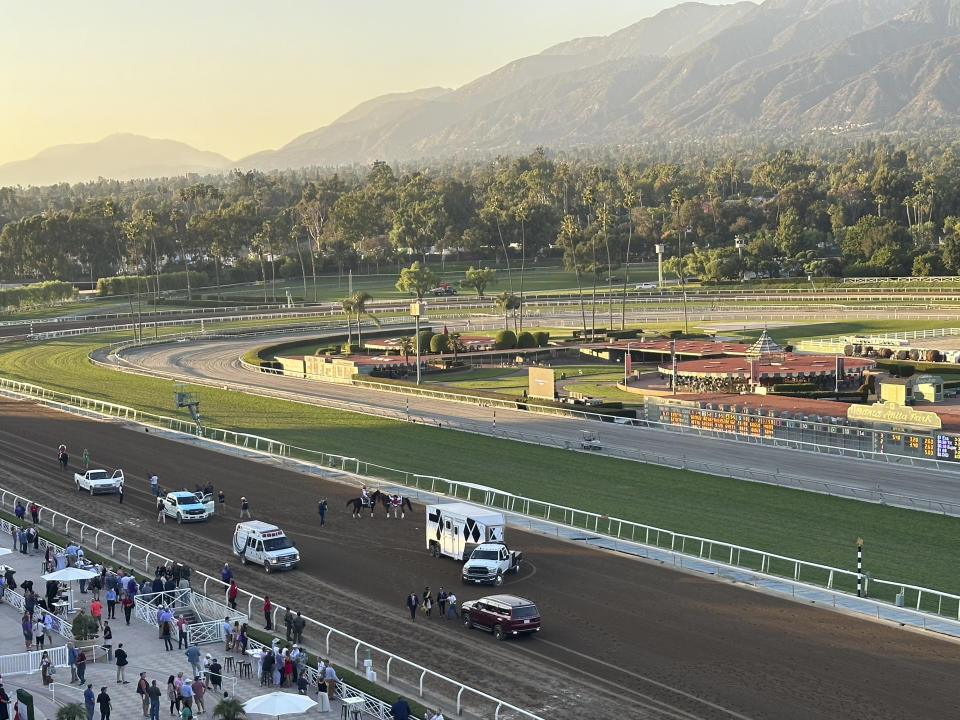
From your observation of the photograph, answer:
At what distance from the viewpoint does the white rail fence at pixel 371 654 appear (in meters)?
26.2

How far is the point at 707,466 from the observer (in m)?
53.0

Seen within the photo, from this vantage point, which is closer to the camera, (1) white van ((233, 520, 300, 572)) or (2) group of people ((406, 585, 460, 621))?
(2) group of people ((406, 585, 460, 621))

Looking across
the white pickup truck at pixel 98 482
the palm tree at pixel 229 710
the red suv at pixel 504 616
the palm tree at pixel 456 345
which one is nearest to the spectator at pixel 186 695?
the palm tree at pixel 229 710

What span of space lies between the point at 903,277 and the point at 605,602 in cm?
12417

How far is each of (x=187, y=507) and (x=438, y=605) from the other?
1467cm

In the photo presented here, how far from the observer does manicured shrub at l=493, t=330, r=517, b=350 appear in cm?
10375

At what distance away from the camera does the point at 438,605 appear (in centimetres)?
3375

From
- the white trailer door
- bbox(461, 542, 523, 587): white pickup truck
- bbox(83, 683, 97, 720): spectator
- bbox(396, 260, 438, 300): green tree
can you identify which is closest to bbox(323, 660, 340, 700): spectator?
bbox(83, 683, 97, 720): spectator

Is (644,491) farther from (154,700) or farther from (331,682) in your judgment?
(154,700)

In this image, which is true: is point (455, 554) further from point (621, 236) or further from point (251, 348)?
point (621, 236)

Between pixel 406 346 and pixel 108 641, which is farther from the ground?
pixel 406 346

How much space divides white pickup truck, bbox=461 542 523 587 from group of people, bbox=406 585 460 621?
6.84 ft

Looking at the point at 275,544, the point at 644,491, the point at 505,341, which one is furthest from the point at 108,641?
the point at 505,341

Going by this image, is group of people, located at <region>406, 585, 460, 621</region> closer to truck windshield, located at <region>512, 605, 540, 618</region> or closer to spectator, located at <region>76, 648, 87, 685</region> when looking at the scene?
truck windshield, located at <region>512, 605, 540, 618</region>
